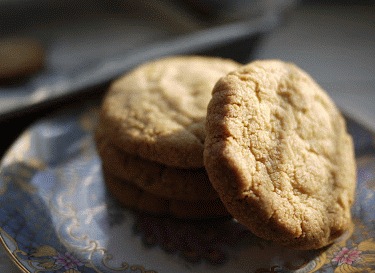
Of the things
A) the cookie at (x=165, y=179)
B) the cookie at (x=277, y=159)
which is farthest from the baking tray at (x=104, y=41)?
the cookie at (x=277, y=159)

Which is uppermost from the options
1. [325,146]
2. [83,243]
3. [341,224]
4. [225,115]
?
[225,115]

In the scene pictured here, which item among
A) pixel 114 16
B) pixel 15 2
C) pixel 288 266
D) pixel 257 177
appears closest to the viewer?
pixel 257 177

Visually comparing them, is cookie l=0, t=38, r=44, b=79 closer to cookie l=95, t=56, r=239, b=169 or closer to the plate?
the plate

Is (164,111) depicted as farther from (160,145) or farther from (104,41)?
(104,41)

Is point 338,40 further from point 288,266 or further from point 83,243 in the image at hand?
point 83,243

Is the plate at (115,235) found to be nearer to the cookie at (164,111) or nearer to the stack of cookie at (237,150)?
the stack of cookie at (237,150)

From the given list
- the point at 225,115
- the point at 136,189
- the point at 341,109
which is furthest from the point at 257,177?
the point at 341,109

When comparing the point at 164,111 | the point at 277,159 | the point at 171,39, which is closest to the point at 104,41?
the point at 171,39
